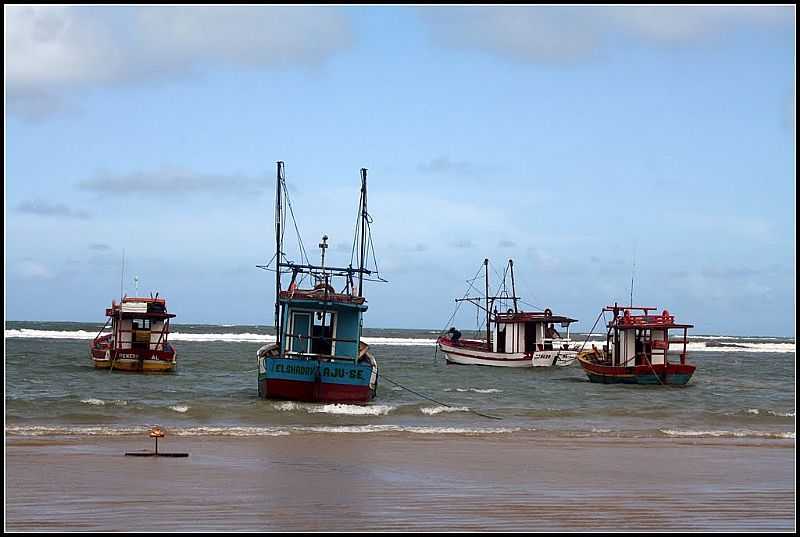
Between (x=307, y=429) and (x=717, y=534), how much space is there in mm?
13915

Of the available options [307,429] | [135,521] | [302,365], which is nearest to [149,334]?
[302,365]

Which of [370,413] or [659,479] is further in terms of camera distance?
[370,413]

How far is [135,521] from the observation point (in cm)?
1107

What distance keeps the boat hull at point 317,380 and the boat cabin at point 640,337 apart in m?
15.9

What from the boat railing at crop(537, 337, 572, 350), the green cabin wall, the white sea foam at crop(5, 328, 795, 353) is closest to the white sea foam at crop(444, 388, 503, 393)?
the green cabin wall

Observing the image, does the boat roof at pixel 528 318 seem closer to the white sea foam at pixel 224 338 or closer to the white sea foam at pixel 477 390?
the white sea foam at pixel 477 390

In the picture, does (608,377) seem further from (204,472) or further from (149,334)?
(204,472)

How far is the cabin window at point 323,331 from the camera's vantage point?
29766 millimetres

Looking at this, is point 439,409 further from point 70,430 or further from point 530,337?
point 530,337

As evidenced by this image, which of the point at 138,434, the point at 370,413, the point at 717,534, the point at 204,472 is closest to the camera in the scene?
the point at 717,534

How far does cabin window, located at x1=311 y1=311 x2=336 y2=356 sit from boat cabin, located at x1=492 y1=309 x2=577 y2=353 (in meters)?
28.5

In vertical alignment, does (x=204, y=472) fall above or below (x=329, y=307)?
below

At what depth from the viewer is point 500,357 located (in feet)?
187

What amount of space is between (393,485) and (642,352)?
29490 millimetres
